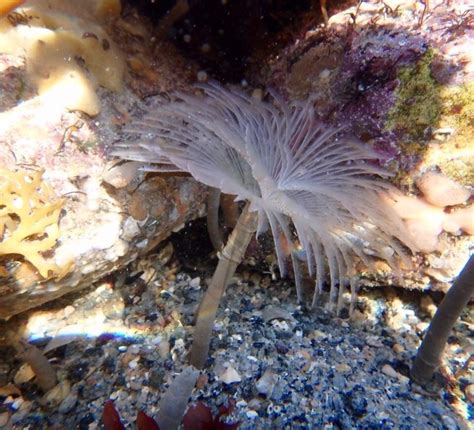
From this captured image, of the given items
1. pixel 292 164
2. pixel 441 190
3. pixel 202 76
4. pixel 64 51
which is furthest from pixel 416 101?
pixel 64 51

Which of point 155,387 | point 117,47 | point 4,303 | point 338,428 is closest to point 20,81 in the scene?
point 117,47

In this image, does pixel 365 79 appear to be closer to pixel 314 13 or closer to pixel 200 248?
pixel 314 13

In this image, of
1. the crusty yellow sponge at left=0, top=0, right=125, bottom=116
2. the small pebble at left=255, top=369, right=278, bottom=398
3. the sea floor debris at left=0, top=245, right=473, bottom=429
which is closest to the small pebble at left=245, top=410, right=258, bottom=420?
the sea floor debris at left=0, top=245, right=473, bottom=429

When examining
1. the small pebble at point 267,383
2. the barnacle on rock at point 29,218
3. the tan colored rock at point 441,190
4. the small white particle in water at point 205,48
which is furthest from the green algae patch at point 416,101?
the barnacle on rock at point 29,218

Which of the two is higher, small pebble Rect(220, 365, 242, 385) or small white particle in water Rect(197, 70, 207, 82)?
small white particle in water Rect(197, 70, 207, 82)

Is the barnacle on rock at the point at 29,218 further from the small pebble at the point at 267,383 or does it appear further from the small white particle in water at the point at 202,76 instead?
the small white particle in water at the point at 202,76

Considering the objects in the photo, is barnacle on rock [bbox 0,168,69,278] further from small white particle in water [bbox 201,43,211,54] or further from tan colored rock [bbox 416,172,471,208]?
tan colored rock [bbox 416,172,471,208]
